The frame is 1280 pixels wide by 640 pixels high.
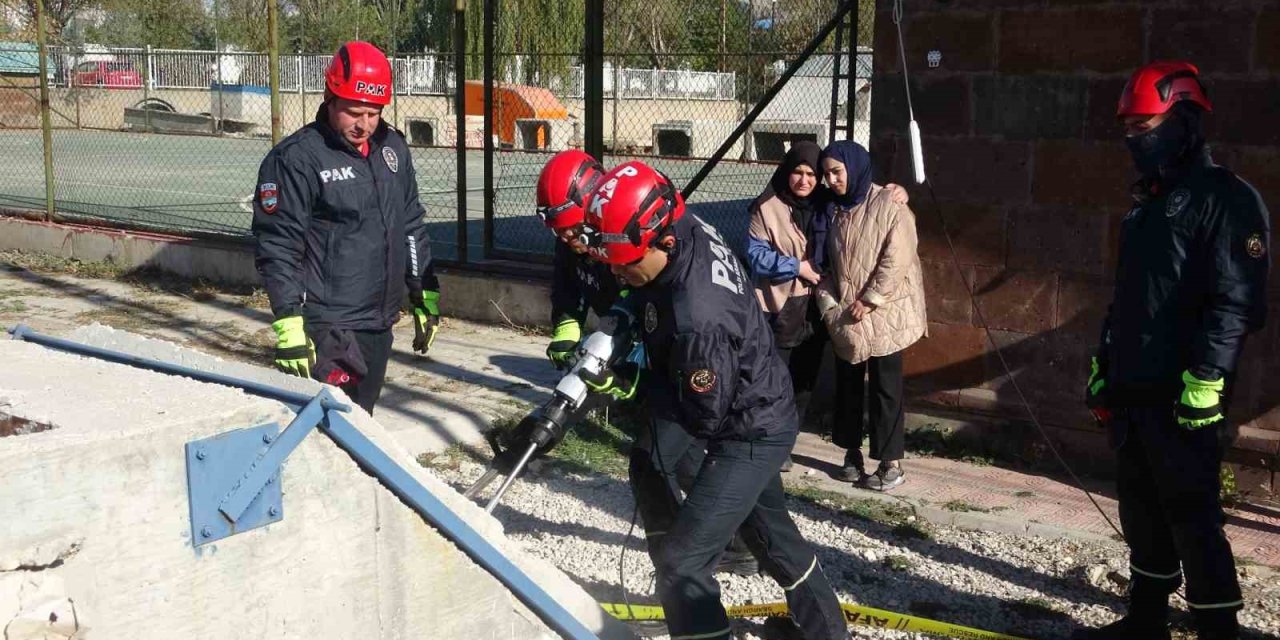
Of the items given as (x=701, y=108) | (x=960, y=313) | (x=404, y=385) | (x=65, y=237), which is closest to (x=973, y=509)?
(x=960, y=313)

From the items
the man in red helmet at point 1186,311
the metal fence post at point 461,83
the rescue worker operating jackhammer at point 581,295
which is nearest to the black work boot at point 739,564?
the rescue worker operating jackhammer at point 581,295

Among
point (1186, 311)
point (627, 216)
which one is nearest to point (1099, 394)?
point (1186, 311)

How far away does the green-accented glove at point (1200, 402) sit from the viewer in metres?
3.78

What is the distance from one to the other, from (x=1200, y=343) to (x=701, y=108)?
8.31 m

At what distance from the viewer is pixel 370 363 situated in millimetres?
4785

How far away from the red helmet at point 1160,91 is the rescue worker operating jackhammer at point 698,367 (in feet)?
4.53

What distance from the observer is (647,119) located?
12391mm

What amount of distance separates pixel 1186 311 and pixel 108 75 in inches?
827

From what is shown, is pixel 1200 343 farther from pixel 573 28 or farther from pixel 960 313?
pixel 573 28

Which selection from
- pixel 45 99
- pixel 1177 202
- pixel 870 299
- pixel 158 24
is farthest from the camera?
pixel 158 24

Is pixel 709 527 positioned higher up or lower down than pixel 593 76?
lower down

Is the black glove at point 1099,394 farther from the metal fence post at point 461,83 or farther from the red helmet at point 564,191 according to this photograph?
the metal fence post at point 461,83

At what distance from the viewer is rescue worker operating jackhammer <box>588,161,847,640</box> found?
350 cm

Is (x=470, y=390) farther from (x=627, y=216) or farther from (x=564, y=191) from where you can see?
(x=627, y=216)
